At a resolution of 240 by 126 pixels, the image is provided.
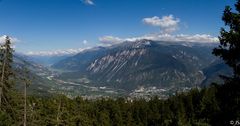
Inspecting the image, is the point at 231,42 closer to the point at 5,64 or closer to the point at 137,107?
the point at 5,64

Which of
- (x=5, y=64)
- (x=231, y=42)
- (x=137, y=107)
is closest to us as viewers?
(x=231, y=42)

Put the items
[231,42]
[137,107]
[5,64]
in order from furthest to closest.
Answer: [137,107]
[5,64]
[231,42]

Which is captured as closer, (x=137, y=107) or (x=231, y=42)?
(x=231, y=42)

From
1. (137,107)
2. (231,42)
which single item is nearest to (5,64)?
(231,42)

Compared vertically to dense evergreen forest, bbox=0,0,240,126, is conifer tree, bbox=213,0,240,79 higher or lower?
higher

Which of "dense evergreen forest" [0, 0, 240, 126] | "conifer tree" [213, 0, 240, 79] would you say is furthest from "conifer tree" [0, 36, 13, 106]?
"conifer tree" [213, 0, 240, 79]

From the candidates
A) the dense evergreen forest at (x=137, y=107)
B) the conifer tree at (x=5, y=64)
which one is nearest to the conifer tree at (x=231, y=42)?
the dense evergreen forest at (x=137, y=107)

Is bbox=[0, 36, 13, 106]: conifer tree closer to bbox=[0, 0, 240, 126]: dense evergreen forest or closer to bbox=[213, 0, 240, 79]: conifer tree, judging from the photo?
bbox=[0, 0, 240, 126]: dense evergreen forest

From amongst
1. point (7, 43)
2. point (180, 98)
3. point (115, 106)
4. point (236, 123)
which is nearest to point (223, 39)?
point (236, 123)

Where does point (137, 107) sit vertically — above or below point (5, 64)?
below

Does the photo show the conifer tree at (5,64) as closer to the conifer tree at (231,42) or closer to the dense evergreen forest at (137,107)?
the dense evergreen forest at (137,107)
